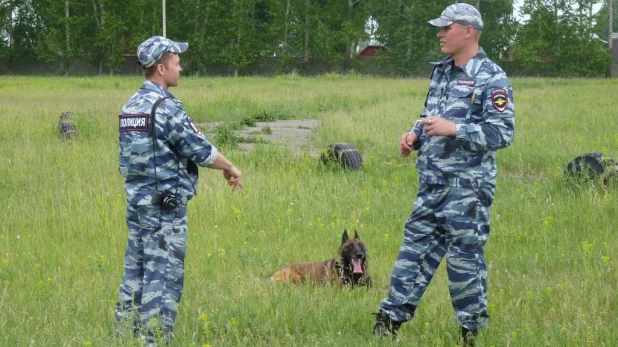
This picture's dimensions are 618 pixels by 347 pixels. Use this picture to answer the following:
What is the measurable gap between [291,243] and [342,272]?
1.62 metres

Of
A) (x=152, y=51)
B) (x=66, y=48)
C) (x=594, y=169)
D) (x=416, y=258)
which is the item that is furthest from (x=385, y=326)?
(x=66, y=48)

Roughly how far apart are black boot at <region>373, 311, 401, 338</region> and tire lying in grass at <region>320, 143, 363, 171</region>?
731 centimetres

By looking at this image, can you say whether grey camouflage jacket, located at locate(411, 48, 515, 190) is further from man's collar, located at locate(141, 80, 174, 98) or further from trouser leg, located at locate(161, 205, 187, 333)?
man's collar, located at locate(141, 80, 174, 98)

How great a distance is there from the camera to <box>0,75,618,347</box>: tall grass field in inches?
224

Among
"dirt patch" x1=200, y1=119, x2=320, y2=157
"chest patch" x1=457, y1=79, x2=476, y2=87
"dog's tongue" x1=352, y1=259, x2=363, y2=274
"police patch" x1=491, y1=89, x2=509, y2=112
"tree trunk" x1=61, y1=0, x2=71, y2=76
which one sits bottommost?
"tree trunk" x1=61, y1=0, x2=71, y2=76

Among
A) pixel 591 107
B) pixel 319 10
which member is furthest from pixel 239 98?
pixel 319 10

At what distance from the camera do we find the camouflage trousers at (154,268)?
5184 mm

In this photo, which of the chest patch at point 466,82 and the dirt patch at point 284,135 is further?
the dirt patch at point 284,135

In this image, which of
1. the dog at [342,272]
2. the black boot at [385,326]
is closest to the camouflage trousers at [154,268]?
the black boot at [385,326]

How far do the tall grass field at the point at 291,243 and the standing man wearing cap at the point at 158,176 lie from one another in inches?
10.8

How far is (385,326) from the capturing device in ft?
17.9

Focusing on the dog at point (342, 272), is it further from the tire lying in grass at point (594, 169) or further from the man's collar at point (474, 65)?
the tire lying in grass at point (594, 169)

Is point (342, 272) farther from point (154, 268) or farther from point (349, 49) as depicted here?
point (349, 49)

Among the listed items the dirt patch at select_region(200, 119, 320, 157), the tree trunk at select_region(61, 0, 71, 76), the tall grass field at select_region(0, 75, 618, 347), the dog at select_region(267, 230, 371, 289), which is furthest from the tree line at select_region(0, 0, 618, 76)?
the dog at select_region(267, 230, 371, 289)
